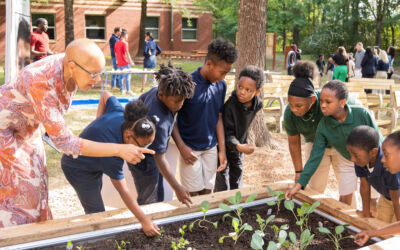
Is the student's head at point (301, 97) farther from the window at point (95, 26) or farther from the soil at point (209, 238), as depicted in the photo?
the window at point (95, 26)

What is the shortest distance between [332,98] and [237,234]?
110 cm

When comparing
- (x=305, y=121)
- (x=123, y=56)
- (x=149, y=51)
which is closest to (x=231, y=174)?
(x=305, y=121)

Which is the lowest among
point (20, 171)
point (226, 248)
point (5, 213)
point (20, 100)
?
point (226, 248)

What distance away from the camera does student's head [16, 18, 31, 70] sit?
363 centimetres

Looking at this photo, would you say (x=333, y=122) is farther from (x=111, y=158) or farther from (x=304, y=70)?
(x=111, y=158)

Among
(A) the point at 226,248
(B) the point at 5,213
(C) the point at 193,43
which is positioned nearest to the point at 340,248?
(A) the point at 226,248

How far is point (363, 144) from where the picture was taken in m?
2.28

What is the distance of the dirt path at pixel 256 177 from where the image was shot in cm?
396

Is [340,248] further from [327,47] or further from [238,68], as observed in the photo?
[327,47]

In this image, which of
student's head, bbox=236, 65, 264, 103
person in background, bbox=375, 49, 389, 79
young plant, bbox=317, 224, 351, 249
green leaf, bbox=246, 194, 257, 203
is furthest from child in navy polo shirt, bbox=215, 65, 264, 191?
person in background, bbox=375, 49, 389, 79

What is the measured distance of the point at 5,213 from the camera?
2031mm

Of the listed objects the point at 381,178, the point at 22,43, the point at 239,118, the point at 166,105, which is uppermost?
the point at 22,43

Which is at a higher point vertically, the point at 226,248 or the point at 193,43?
the point at 193,43

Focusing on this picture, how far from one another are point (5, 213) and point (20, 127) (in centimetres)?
47
